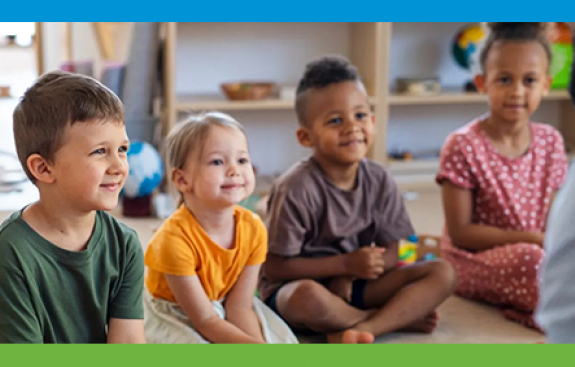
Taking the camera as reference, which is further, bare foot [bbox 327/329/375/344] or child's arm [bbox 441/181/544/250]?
child's arm [bbox 441/181/544/250]

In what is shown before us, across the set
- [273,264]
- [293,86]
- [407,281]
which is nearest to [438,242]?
[407,281]

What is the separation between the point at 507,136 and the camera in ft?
6.39

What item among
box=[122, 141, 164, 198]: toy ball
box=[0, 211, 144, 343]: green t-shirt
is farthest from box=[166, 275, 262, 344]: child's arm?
box=[122, 141, 164, 198]: toy ball

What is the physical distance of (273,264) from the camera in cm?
164

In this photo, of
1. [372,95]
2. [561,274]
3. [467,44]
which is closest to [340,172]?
[561,274]

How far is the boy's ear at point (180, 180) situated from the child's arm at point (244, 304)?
182mm

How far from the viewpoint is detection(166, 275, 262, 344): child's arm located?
136 centimetres

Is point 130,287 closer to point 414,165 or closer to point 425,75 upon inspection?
point 414,165

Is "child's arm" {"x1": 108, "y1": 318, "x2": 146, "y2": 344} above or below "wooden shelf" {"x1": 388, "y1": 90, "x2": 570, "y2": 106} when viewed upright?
below

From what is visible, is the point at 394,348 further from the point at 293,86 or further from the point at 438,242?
the point at 293,86

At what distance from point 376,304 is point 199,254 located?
483mm

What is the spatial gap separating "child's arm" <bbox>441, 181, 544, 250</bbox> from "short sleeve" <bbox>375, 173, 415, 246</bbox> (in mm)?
211

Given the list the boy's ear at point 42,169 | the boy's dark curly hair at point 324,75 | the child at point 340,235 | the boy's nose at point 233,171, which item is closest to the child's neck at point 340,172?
the child at point 340,235

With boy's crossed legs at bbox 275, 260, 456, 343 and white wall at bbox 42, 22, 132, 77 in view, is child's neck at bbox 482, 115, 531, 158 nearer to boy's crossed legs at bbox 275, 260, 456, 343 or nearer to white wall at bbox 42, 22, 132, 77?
boy's crossed legs at bbox 275, 260, 456, 343
